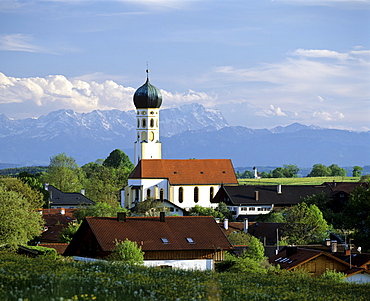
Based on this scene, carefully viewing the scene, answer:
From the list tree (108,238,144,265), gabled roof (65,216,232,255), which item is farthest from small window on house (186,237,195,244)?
tree (108,238,144,265)

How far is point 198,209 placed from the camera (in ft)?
307

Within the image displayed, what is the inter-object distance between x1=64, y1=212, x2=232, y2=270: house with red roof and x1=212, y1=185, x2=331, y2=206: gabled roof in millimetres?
51196

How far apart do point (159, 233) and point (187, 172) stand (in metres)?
63.8

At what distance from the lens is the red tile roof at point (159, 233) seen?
4244cm

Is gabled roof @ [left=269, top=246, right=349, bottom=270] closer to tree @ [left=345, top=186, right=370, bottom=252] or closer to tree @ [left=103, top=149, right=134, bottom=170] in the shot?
tree @ [left=345, top=186, right=370, bottom=252]

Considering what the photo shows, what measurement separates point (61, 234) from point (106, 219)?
37.9ft

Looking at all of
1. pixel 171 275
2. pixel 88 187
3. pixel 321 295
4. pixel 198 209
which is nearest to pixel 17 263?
pixel 171 275

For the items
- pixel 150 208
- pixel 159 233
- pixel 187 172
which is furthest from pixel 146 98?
pixel 159 233

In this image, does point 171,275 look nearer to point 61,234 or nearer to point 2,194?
A: point 2,194

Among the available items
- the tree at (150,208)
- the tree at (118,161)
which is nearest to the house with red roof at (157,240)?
the tree at (150,208)

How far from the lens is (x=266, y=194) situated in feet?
324

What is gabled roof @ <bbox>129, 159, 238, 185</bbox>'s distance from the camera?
106 meters

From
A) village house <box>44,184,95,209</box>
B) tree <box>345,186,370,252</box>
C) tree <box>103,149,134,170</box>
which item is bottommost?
tree <box>345,186,370,252</box>

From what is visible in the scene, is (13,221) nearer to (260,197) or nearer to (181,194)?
(260,197)
